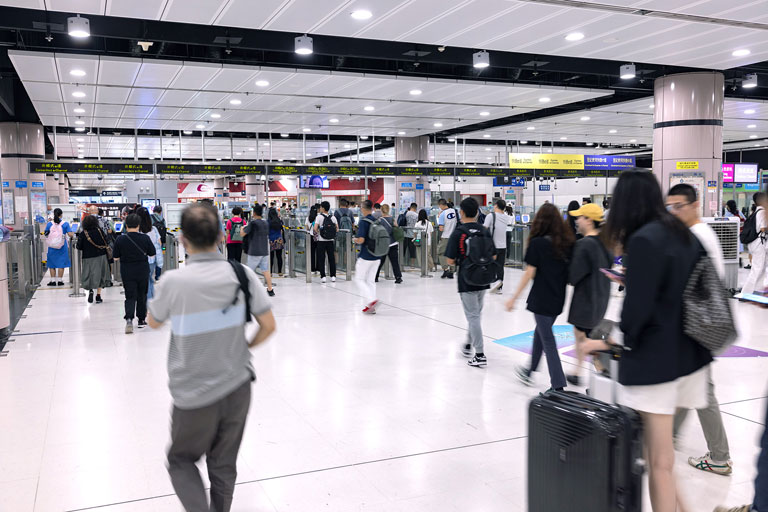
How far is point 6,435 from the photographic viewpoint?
13.8 ft

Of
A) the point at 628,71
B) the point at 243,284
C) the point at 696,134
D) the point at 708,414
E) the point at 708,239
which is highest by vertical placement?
the point at 628,71

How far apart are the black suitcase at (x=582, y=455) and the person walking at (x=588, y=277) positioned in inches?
69.7

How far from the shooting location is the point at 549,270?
4.56 metres

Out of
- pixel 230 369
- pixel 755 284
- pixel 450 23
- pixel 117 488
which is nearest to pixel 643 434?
pixel 230 369

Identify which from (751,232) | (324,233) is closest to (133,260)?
(324,233)

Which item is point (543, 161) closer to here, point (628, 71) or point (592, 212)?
point (628, 71)

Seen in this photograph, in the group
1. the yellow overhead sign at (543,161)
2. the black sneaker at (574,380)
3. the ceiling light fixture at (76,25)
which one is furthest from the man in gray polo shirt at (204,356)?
the yellow overhead sign at (543,161)

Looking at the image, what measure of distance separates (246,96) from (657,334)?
37.3 feet

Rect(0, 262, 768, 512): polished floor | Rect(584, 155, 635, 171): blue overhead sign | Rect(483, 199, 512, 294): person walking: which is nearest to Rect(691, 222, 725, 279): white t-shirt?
Rect(0, 262, 768, 512): polished floor

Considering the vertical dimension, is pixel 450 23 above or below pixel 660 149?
above

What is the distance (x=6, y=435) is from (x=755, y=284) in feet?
29.4

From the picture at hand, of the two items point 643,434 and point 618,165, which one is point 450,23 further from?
point 618,165

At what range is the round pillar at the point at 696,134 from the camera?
37.4ft

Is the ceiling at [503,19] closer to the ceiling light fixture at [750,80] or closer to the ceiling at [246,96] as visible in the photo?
the ceiling at [246,96]
